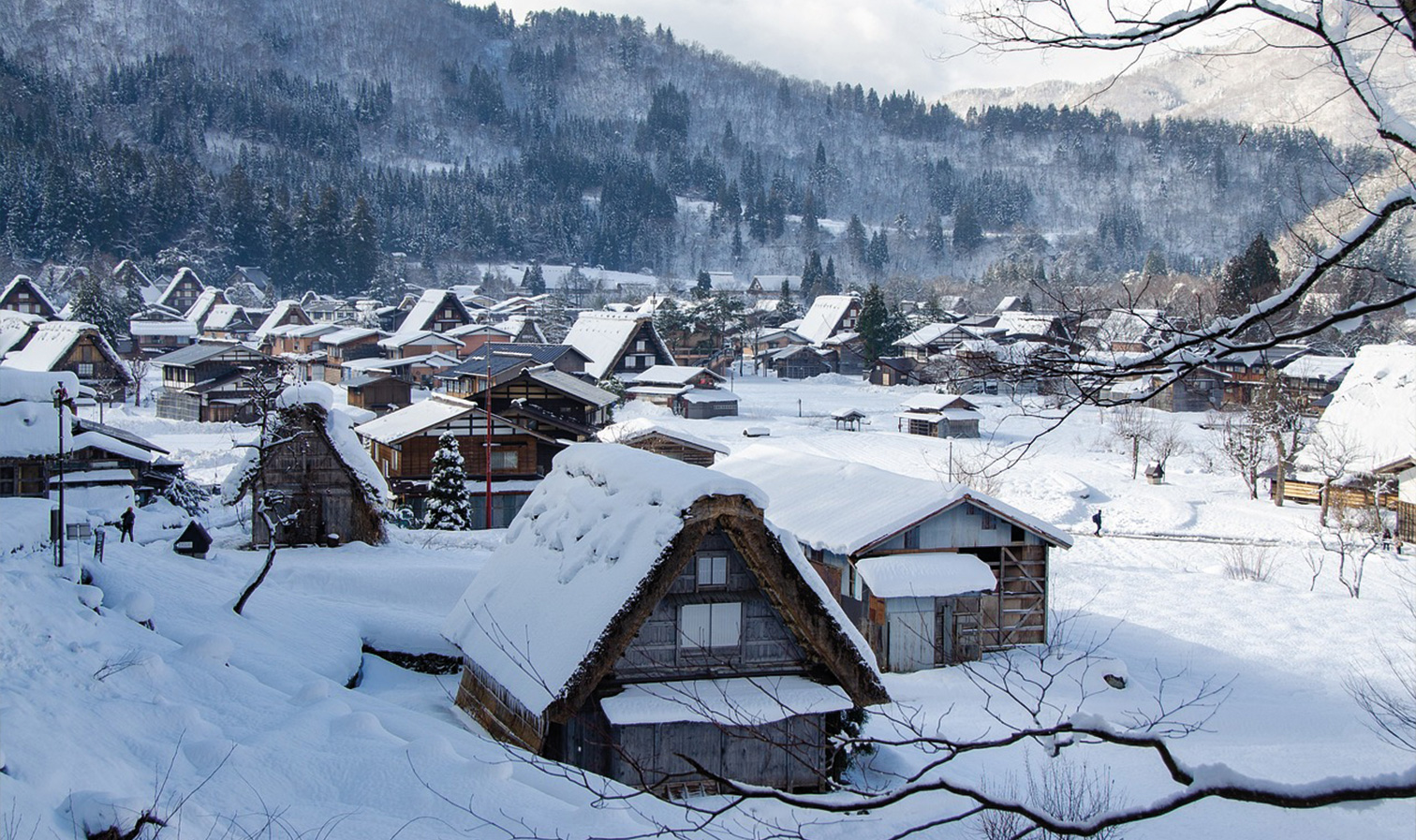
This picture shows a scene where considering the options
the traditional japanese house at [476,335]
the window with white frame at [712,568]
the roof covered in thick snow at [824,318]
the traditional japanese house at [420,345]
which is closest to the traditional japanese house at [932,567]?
the window with white frame at [712,568]

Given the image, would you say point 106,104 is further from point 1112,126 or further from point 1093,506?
point 1112,126

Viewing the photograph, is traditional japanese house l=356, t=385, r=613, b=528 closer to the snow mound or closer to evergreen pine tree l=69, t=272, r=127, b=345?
the snow mound

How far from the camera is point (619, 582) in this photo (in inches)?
349

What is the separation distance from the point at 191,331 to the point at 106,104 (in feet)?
294

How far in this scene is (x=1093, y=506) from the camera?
33.2 meters

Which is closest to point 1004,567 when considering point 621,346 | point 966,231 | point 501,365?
point 501,365

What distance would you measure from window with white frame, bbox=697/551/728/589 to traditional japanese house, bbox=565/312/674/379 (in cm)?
4508

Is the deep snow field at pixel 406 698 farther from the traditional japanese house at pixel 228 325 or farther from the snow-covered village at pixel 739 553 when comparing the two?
the traditional japanese house at pixel 228 325

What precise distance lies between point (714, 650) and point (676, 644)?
351 millimetres

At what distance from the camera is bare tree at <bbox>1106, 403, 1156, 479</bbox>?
3922 centimetres

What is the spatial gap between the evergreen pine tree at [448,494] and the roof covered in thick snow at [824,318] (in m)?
48.8

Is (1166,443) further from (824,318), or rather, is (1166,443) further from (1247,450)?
(824,318)

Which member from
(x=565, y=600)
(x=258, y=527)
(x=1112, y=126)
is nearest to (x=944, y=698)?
(x=565, y=600)

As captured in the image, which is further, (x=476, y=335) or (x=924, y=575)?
(x=476, y=335)
